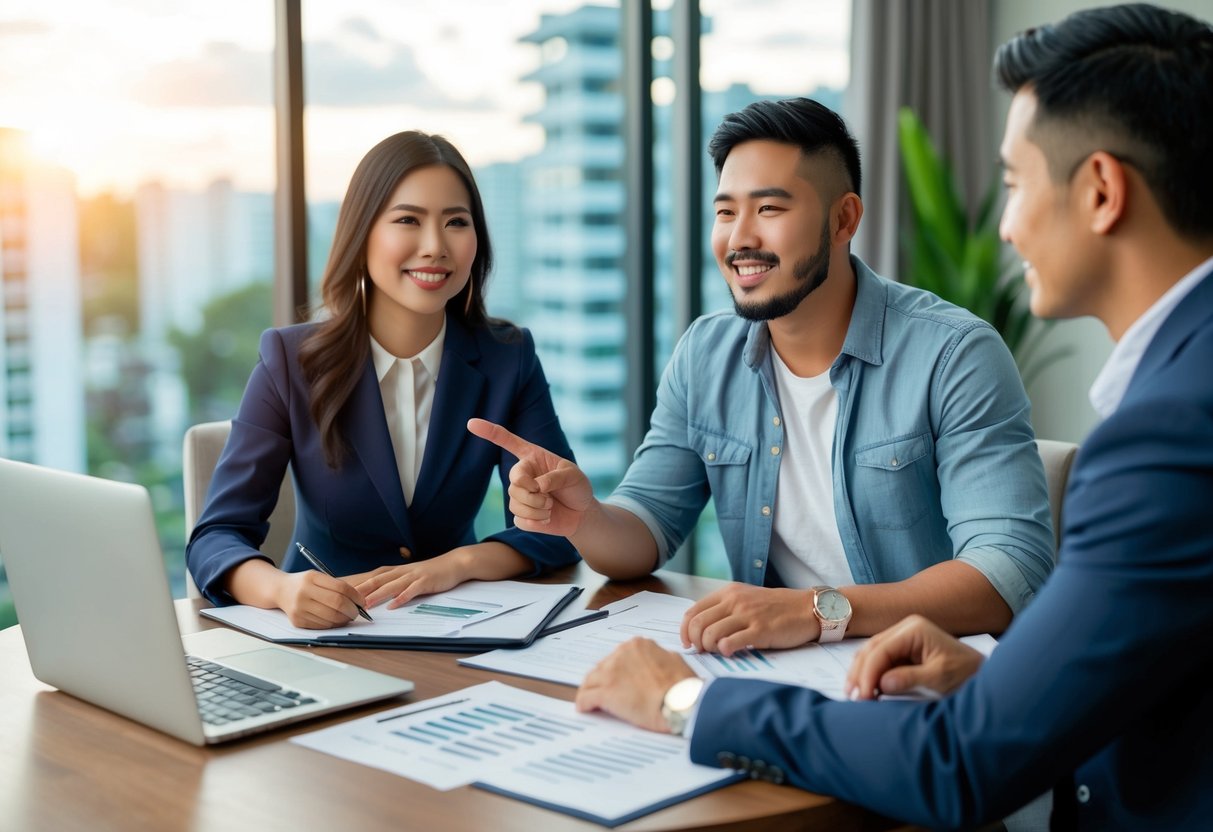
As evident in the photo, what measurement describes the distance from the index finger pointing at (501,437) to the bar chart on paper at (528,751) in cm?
48

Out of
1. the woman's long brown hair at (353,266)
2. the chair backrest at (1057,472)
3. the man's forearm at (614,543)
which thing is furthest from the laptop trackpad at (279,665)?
the chair backrest at (1057,472)

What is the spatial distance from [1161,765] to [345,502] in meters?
1.32

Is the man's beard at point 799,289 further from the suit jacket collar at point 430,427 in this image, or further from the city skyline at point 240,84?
the city skyline at point 240,84

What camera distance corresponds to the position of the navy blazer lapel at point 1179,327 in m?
0.98

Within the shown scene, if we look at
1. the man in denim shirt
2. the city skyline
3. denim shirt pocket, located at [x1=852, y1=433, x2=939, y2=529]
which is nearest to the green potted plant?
the city skyline

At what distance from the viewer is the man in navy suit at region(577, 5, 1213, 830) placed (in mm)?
901

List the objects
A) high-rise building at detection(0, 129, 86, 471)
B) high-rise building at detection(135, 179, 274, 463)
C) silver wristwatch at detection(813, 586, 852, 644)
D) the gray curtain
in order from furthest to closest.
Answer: the gray curtain, high-rise building at detection(135, 179, 274, 463), high-rise building at detection(0, 129, 86, 471), silver wristwatch at detection(813, 586, 852, 644)

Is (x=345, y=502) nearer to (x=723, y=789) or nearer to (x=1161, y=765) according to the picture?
(x=723, y=789)

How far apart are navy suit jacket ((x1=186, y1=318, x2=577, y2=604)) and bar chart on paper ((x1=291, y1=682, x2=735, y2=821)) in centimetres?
63

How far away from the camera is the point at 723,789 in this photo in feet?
3.37

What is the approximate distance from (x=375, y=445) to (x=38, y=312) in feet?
4.48

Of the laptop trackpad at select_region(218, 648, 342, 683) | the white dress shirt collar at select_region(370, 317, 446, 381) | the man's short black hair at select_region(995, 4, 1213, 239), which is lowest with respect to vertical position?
the laptop trackpad at select_region(218, 648, 342, 683)

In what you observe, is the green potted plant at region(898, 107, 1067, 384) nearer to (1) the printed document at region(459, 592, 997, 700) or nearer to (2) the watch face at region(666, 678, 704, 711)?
(1) the printed document at region(459, 592, 997, 700)

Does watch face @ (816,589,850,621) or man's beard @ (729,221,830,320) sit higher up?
man's beard @ (729,221,830,320)
